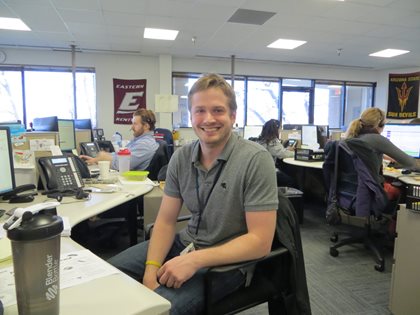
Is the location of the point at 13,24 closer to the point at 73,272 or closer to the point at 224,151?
the point at 224,151

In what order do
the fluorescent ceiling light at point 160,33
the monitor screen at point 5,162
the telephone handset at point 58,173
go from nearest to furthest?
1. the monitor screen at point 5,162
2. the telephone handset at point 58,173
3. the fluorescent ceiling light at point 160,33

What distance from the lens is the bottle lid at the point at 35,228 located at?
21.8 inches

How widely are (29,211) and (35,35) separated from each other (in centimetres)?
588


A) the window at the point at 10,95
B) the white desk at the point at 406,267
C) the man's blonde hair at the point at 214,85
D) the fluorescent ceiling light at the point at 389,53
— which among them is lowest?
the white desk at the point at 406,267

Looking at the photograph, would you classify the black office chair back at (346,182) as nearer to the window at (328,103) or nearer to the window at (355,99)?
the window at (328,103)

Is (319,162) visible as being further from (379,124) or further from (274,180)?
(274,180)

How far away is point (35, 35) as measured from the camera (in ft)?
17.4

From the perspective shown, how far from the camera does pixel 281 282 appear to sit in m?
1.18

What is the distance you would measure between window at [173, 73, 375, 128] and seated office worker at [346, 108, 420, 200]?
15.8 ft

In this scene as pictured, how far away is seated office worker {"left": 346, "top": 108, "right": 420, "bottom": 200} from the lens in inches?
93.5

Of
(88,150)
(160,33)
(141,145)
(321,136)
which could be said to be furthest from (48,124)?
(321,136)

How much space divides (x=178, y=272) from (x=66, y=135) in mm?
2597

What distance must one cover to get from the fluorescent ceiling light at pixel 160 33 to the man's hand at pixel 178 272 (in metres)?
4.66

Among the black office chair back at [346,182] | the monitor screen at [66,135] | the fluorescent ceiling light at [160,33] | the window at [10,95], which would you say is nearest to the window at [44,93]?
the window at [10,95]
